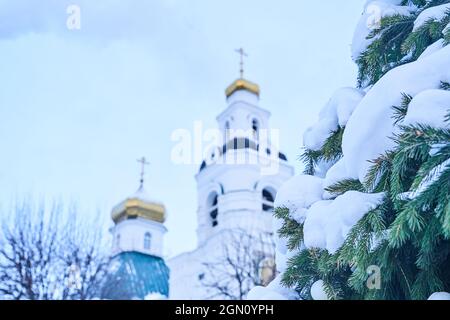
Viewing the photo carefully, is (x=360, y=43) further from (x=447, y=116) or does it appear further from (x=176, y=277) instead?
(x=176, y=277)

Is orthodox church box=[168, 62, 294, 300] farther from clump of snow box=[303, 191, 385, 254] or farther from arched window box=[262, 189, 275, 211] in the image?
clump of snow box=[303, 191, 385, 254]

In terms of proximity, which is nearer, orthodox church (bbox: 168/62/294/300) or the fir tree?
the fir tree

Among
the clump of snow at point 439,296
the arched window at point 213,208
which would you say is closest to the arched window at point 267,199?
the arched window at point 213,208

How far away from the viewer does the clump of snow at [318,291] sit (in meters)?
1.77

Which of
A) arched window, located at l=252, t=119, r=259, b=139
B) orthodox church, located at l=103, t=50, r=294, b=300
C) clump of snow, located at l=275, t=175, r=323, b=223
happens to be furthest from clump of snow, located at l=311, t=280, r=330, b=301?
arched window, located at l=252, t=119, r=259, b=139

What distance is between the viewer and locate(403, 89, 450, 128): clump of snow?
4.81 ft

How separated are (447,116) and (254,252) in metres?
13.0

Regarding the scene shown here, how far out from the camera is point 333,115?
6.67 feet

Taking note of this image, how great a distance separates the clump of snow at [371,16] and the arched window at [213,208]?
52.3ft

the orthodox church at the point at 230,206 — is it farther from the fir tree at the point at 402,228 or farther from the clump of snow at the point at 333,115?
the fir tree at the point at 402,228

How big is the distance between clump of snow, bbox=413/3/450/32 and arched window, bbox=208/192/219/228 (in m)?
A: 16.2

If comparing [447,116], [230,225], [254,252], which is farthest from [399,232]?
[230,225]

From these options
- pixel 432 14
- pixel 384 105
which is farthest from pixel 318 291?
pixel 432 14

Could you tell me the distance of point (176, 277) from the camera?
18781mm
